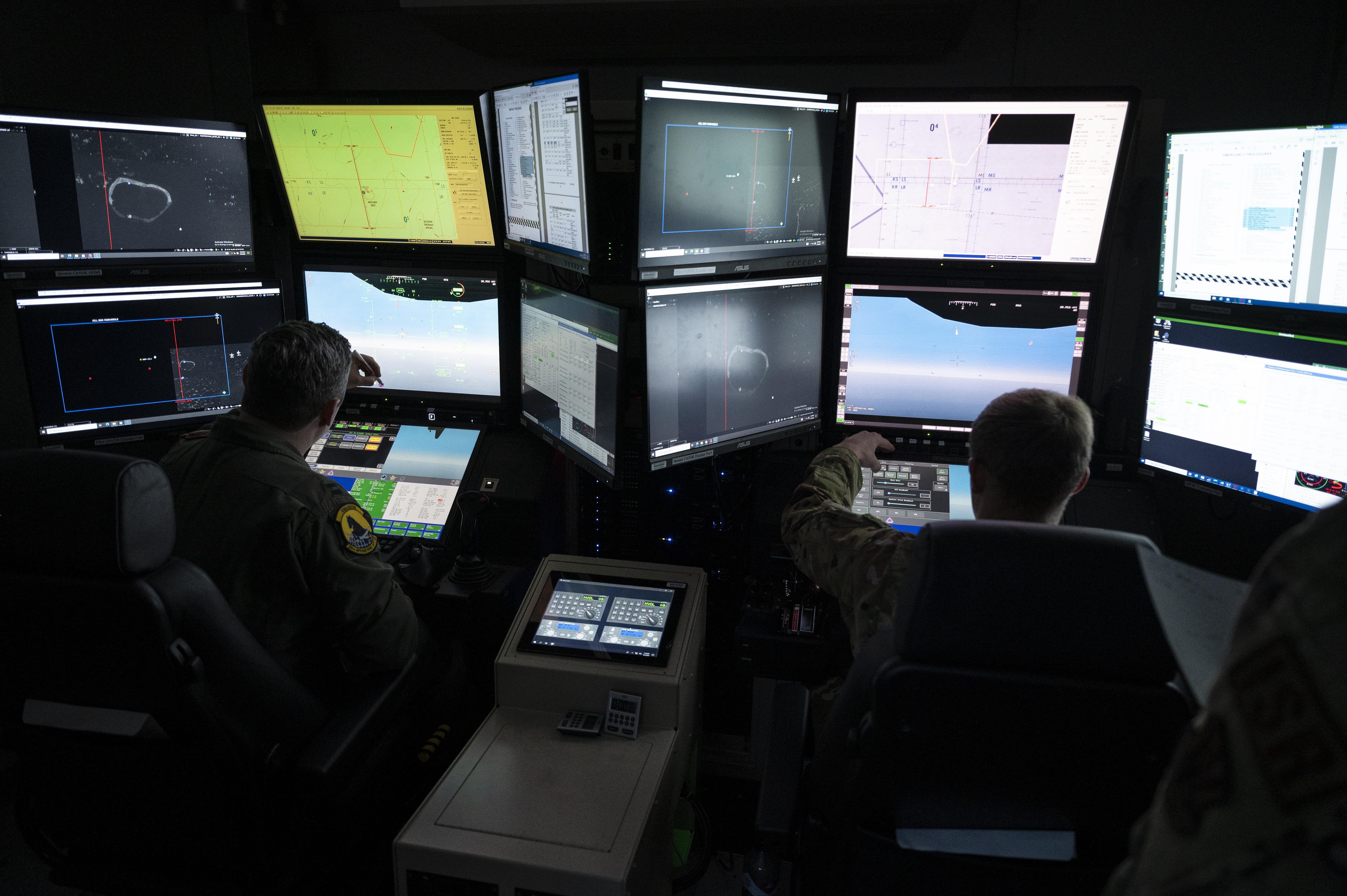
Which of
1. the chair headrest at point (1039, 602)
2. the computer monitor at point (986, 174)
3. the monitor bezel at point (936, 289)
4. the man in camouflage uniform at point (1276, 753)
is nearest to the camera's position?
the man in camouflage uniform at point (1276, 753)

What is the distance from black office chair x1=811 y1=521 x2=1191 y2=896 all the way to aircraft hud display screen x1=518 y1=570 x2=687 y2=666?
0.79 m

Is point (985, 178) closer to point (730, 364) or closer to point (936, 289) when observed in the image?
point (936, 289)

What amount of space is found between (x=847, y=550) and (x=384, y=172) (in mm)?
1613

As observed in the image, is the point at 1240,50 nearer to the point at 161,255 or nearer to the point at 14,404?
the point at 161,255

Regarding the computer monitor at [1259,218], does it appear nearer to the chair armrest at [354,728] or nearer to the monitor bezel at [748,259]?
the monitor bezel at [748,259]

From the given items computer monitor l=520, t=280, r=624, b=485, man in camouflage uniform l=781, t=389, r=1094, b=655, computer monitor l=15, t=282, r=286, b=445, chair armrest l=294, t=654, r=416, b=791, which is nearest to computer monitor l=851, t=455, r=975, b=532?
man in camouflage uniform l=781, t=389, r=1094, b=655

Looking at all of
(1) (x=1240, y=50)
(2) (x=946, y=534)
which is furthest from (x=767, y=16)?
(2) (x=946, y=534)

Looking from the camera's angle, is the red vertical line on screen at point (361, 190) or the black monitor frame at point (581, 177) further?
the red vertical line on screen at point (361, 190)

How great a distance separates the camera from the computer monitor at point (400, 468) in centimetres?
222

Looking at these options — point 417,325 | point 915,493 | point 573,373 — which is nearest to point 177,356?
point 417,325

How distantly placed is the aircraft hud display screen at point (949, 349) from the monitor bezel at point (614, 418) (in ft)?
2.01

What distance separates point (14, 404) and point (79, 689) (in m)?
1.51

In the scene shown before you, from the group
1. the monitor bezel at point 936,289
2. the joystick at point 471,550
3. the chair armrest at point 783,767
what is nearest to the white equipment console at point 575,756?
the joystick at point 471,550

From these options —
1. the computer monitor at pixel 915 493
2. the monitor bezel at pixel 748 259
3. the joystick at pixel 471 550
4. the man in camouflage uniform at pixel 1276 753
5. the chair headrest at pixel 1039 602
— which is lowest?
the joystick at pixel 471 550
